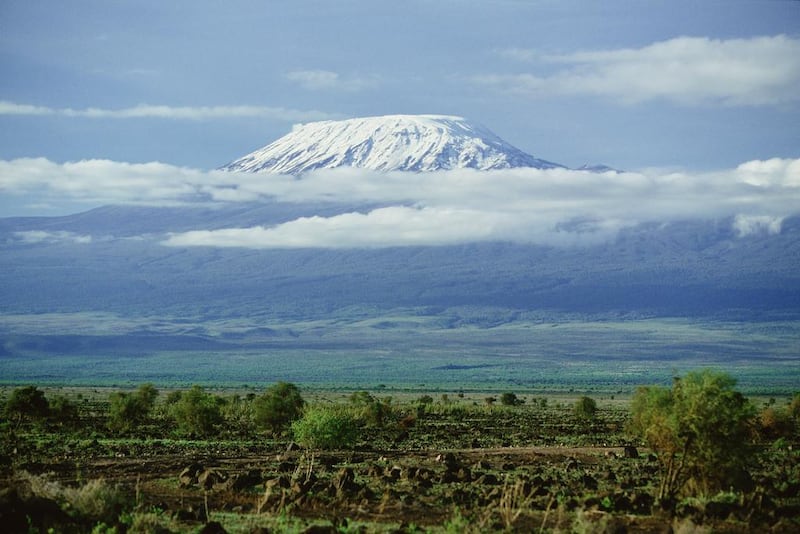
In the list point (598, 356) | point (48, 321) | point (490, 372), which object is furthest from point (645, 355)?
point (48, 321)

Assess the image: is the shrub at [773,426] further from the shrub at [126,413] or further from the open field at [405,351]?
the open field at [405,351]

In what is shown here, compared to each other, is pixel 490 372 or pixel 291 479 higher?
pixel 291 479

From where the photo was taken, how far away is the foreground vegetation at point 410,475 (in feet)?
58.7

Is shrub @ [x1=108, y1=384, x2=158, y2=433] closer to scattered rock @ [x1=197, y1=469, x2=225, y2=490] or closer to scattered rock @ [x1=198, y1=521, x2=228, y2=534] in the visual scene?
scattered rock @ [x1=197, y1=469, x2=225, y2=490]

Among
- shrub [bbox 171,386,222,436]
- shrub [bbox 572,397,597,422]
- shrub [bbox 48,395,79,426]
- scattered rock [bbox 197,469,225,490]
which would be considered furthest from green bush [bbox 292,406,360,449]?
shrub [bbox 572,397,597,422]

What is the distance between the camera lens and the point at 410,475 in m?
24.2

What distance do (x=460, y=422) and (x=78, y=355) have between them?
370ft

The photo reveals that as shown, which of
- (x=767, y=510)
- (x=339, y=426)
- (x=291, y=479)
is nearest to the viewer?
(x=767, y=510)

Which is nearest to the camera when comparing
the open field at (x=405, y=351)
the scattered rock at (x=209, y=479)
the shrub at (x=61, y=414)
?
the scattered rock at (x=209, y=479)

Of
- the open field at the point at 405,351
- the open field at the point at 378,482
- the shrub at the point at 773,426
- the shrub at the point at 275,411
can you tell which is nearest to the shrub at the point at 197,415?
the open field at the point at 378,482

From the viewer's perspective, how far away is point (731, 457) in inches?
822

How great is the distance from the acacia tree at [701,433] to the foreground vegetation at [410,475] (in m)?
0.03

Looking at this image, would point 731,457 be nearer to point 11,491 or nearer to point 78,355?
point 11,491

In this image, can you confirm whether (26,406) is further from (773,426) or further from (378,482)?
(773,426)
